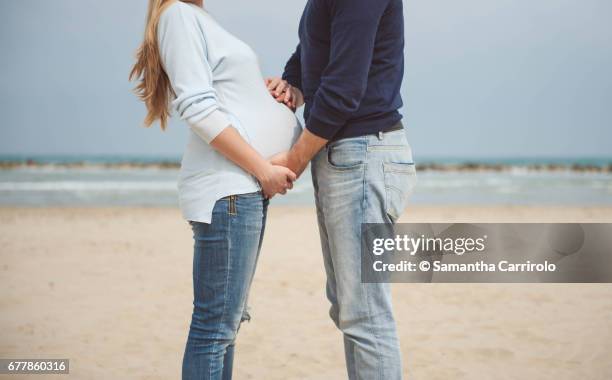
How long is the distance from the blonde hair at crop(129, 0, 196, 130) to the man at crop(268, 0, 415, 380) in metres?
0.48

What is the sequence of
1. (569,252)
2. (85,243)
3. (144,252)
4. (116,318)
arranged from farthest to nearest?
1. (85,243)
2. (144,252)
3. (116,318)
4. (569,252)

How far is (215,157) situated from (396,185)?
59 cm

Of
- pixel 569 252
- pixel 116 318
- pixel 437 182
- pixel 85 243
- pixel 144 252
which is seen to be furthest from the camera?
pixel 437 182

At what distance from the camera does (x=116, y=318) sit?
15.0ft

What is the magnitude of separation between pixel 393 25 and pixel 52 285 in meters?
4.98

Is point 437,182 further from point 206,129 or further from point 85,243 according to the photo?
point 206,129

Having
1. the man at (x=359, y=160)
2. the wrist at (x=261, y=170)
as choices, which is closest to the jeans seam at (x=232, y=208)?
the wrist at (x=261, y=170)

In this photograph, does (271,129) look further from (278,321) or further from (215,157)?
(278,321)

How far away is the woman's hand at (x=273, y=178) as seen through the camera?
1.80 m

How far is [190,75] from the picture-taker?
1746mm

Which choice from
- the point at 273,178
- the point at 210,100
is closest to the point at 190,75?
the point at 210,100

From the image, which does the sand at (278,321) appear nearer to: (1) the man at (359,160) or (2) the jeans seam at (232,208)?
(1) the man at (359,160)

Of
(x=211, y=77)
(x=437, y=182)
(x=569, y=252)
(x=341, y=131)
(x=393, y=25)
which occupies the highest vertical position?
(x=393, y=25)

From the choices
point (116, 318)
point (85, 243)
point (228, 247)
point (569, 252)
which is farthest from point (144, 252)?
point (228, 247)
